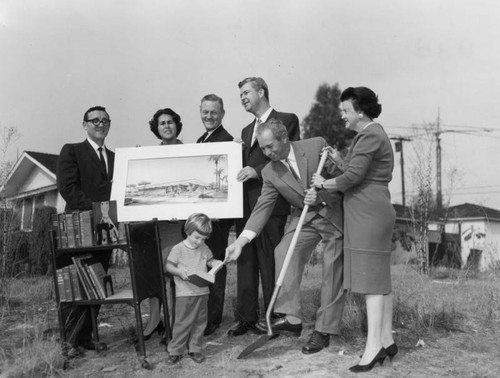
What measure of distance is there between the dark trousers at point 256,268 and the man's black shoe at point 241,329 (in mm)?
44

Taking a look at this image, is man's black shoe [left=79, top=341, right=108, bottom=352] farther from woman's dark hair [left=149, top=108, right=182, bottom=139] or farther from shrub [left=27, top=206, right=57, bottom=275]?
shrub [left=27, top=206, right=57, bottom=275]

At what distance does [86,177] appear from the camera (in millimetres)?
5172

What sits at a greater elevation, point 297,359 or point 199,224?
point 199,224

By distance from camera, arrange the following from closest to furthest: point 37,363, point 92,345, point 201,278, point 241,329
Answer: point 37,363 < point 201,278 < point 92,345 < point 241,329

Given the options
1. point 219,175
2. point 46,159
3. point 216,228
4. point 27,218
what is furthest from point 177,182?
point 46,159

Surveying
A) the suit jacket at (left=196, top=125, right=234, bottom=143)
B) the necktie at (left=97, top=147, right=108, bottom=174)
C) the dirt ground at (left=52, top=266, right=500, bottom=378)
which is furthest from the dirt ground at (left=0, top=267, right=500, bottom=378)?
the suit jacket at (left=196, top=125, right=234, bottom=143)

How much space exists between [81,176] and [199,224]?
1.37 metres

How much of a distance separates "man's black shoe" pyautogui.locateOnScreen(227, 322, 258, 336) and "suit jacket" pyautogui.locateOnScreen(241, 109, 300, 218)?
105 cm

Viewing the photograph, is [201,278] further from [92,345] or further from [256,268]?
[92,345]

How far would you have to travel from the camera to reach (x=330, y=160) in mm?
4805

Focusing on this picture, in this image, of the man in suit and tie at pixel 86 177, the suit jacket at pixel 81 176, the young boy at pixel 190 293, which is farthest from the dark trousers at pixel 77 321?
the young boy at pixel 190 293

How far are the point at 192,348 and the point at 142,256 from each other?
883 mm

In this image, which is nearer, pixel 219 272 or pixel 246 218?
pixel 246 218

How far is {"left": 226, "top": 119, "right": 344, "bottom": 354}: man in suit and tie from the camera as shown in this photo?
462 centimetres
